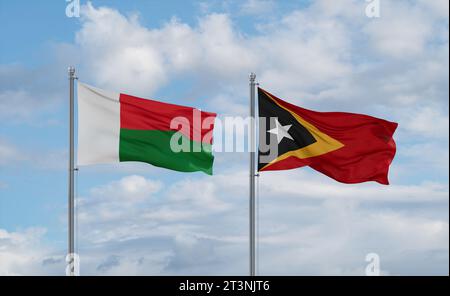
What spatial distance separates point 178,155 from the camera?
2475cm

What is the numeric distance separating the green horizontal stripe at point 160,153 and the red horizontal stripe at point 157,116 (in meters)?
0.24

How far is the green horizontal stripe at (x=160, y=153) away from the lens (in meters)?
24.6

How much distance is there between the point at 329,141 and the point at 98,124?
781cm

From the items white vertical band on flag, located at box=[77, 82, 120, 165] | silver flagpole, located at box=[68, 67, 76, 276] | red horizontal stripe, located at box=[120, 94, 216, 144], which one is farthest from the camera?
red horizontal stripe, located at box=[120, 94, 216, 144]

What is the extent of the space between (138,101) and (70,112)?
2.27 m

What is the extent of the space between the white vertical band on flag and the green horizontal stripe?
33cm

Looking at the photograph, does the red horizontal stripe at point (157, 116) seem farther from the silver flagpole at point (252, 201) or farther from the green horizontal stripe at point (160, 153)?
the silver flagpole at point (252, 201)

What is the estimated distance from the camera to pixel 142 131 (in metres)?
24.9

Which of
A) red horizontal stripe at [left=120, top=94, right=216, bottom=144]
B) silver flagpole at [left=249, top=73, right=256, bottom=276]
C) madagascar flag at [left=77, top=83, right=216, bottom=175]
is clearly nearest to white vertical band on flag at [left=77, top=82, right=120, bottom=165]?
madagascar flag at [left=77, top=83, right=216, bottom=175]

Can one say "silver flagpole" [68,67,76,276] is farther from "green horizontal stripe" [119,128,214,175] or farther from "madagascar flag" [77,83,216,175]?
"green horizontal stripe" [119,128,214,175]

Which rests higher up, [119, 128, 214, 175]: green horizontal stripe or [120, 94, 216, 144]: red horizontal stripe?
[120, 94, 216, 144]: red horizontal stripe

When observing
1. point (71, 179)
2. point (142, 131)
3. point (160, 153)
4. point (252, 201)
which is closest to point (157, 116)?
point (142, 131)

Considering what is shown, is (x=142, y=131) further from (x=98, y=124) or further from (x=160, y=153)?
(x=98, y=124)

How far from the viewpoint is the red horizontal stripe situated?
81.7 feet
